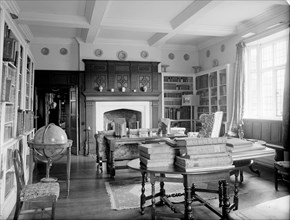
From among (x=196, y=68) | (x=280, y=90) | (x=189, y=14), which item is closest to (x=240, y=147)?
(x=189, y=14)

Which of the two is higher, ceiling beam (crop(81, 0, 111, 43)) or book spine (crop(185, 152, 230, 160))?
ceiling beam (crop(81, 0, 111, 43))

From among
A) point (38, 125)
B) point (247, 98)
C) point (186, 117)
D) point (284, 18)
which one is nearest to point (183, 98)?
point (186, 117)

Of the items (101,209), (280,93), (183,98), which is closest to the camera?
(101,209)

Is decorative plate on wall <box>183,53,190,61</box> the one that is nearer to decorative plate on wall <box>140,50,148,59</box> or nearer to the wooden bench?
decorative plate on wall <box>140,50,148,59</box>

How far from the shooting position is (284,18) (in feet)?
18.3

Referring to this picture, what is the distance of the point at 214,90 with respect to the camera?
8.08 m

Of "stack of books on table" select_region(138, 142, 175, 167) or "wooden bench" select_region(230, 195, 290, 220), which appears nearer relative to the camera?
"wooden bench" select_region(230, 195, 290, 220)

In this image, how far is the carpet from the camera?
3660mm

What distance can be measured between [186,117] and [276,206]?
321 inches

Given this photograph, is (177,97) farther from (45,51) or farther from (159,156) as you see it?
(159,156)

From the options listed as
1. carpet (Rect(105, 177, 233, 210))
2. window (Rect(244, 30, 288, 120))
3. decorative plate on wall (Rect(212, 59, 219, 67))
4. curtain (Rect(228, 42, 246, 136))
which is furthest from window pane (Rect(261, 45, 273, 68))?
carpet (Rect(105, 177, 233, 210))

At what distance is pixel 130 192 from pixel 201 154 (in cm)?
233

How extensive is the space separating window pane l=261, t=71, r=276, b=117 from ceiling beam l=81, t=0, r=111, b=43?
14.3 feet

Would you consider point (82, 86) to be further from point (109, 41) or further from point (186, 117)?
point (186, 117)
